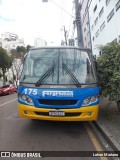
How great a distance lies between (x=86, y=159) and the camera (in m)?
4.53

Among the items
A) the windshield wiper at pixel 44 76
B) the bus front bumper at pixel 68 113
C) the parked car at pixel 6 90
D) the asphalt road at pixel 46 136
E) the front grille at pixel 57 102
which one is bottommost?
the parked car at pixel 6 90

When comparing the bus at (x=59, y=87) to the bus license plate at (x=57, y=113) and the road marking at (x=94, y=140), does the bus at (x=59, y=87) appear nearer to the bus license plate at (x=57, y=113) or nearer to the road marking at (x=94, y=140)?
the bus license plate at (x=57, y=113)

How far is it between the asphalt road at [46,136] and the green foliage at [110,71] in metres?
1.32

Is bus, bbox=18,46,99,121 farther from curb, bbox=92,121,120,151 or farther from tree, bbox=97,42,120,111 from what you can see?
tree, bbox=97,42,120,111

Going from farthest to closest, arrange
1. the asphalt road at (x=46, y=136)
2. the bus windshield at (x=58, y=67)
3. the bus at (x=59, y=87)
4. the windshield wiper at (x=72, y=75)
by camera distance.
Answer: the bus windshield at (x=58, y=67) < the windshield wiper at (x=72, y=75) < the bus at (x=59, y=87) < the asphalt road at (x=46, y=136)

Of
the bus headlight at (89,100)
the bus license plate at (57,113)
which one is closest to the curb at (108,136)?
the bus headlight at (89,100)

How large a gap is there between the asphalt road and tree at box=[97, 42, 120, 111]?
4.32 ft

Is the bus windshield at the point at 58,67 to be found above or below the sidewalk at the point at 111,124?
above

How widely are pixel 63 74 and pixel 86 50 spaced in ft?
4.21

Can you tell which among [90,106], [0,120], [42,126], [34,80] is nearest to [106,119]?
[90,106]

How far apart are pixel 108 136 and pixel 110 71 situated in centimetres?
242

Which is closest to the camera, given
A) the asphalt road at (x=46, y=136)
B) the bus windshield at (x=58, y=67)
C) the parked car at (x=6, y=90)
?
the asphalt road at (x=46, y=136)

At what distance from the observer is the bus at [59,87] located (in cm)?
593

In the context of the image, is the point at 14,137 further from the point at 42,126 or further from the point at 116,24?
the point at 116,24
